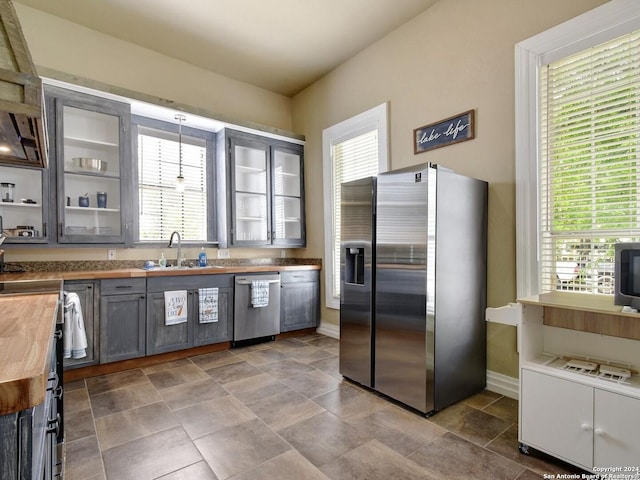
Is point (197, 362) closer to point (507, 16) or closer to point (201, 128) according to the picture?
point (201, 128)

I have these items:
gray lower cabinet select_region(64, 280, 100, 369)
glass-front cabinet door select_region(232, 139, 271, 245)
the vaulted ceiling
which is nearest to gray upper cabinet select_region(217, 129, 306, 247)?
glass-front cabinet door select_region(232, 139, 271, 245)

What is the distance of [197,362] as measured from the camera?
3494 millimetres

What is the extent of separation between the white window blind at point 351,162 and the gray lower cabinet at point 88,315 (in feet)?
8.50

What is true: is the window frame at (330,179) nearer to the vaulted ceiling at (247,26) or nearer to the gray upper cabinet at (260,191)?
the gray upper cabinet at (260,191)

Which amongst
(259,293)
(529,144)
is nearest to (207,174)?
(259,293)

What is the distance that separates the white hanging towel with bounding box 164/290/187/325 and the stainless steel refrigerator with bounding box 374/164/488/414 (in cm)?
200

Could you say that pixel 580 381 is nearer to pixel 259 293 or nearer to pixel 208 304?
pixel 259 293

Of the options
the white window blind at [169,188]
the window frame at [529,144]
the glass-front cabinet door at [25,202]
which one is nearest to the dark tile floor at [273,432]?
the window frame at [529,144]

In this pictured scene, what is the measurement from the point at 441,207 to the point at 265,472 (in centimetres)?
196

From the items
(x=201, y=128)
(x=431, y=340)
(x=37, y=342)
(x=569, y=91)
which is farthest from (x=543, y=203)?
(x=201, y=128)

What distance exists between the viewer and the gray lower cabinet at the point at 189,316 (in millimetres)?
3385

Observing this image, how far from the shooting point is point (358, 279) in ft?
9.86

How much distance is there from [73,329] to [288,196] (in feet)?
9.52

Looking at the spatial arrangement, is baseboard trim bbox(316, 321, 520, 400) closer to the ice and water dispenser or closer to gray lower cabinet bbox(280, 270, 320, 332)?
the ice and water dispenser
